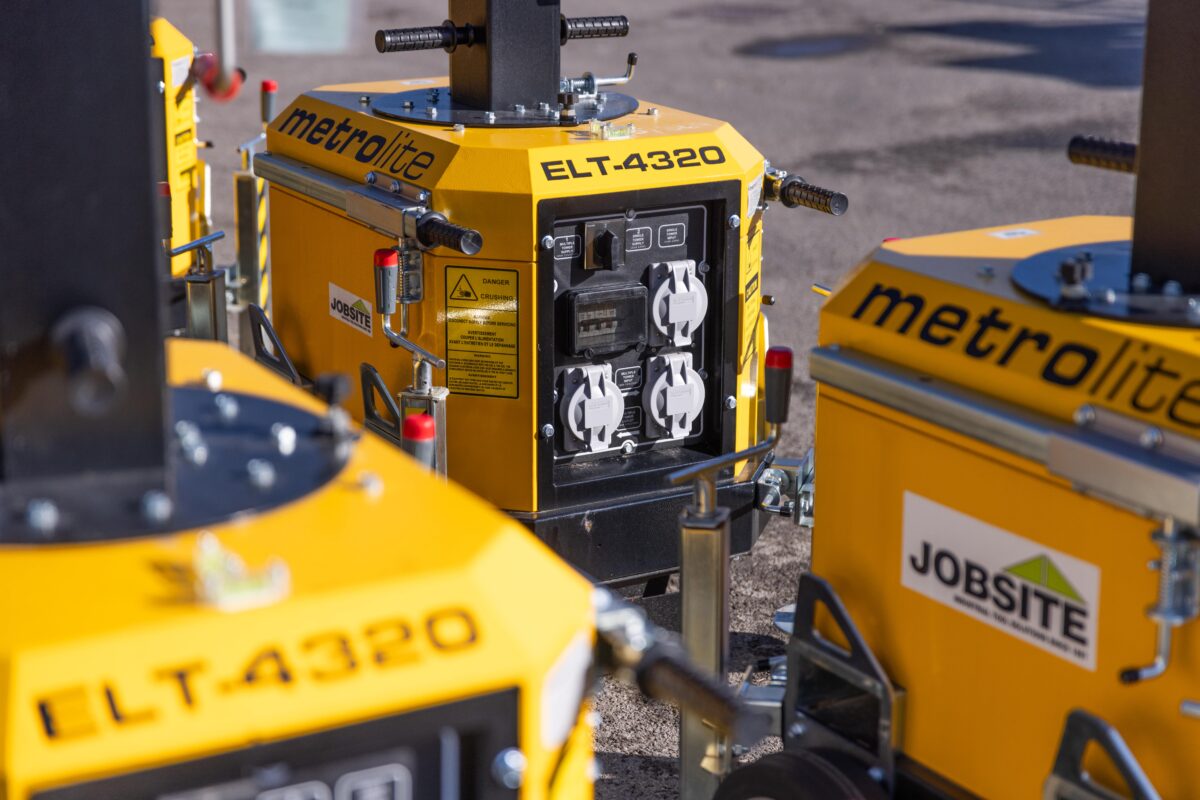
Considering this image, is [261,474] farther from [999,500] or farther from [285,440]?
[999,500]

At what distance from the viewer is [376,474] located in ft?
8.74

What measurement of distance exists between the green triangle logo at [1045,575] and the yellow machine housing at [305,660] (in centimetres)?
113

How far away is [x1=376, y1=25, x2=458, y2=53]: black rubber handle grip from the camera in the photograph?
5586mm

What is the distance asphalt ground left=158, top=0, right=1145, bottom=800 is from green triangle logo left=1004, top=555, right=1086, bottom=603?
7.40 feet

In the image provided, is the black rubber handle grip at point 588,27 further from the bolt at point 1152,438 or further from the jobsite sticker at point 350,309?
the bolt at point 1152,438

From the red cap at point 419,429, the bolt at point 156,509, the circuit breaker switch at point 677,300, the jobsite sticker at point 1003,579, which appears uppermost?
the bolt at point 156,509

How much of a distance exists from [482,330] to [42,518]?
2.82 metres

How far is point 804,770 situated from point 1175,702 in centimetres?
84

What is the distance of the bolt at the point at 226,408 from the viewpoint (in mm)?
2809

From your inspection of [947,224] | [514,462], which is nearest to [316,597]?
[514,462]

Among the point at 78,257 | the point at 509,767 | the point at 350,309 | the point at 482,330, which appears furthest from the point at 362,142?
the point at 509,767

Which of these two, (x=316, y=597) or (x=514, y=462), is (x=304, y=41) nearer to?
(x=316, y=597)

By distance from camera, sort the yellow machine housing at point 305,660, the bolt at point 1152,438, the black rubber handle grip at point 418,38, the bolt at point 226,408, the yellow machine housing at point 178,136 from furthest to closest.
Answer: the yellow machine housing at point 178,136 → the black rubber handle grip at point 418,38 → the bolt at point 1152,438 → the bolt at point 226,408 → the yellow machine housing at point 305,660

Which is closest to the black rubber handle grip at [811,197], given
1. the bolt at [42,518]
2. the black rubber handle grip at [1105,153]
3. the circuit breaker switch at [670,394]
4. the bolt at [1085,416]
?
the circuit breaker switch at [670,394]
